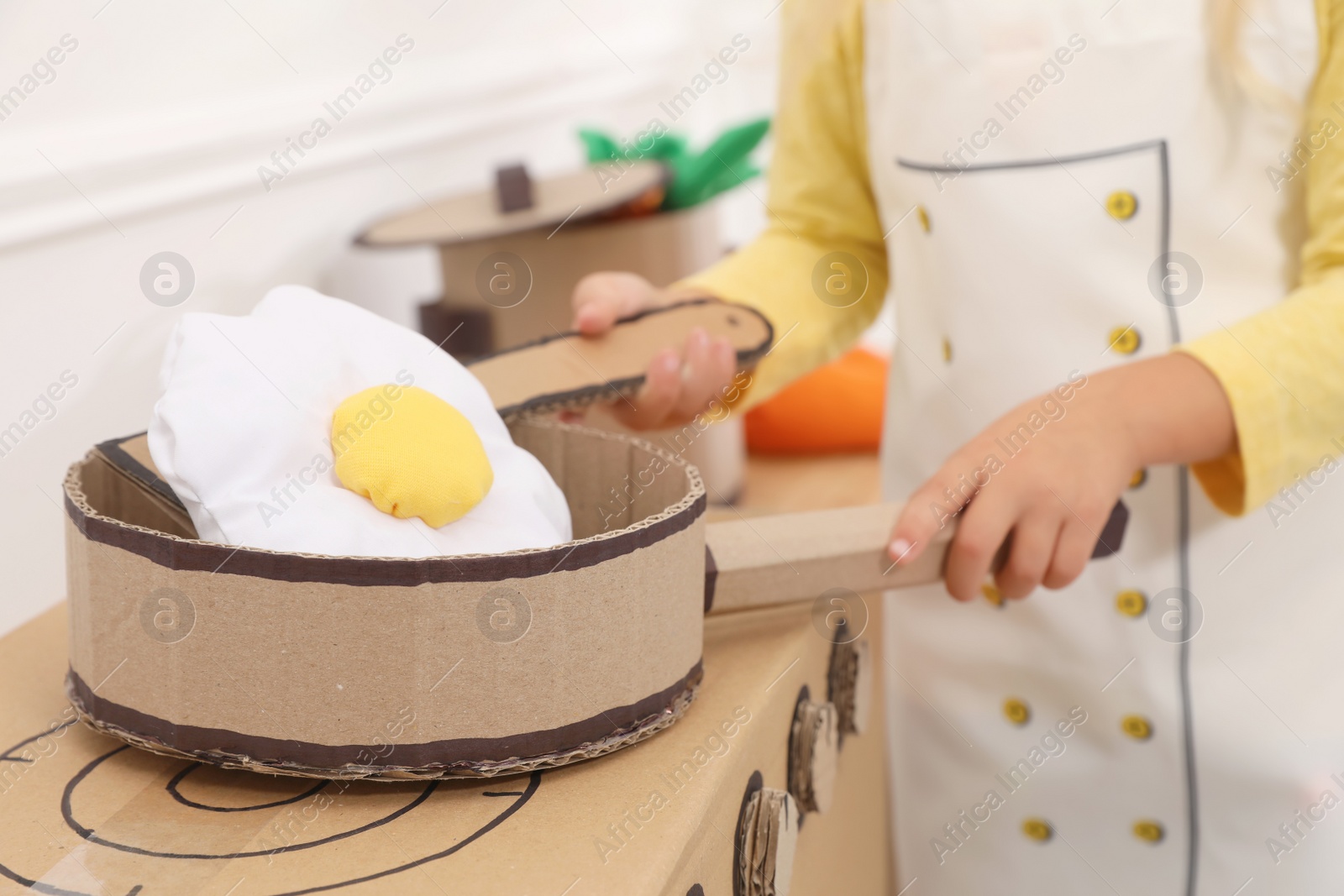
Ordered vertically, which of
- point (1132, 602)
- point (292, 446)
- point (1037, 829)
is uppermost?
→ point (292, 446)

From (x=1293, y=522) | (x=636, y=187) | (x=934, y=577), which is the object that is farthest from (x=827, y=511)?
(x=636, y=187)

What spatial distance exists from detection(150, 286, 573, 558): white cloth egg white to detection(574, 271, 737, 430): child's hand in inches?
5.0

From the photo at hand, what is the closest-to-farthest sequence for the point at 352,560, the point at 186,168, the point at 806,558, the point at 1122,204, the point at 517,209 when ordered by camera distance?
the point at 352,560 < the point at 806,558 < the point at 1122,204 < the point at 186,168 < the point at 517,209

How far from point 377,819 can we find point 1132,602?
441mm

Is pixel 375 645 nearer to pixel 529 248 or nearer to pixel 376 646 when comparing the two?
pixel 376 646

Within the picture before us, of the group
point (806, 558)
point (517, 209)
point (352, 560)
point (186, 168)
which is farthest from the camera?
point (517, 209)

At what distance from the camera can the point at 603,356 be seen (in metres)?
0.54

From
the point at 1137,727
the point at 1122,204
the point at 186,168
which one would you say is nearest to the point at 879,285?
the point at 1122,204

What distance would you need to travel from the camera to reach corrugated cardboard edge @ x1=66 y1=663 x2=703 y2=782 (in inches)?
13.6

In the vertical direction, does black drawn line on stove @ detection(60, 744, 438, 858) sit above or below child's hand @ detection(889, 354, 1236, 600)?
below

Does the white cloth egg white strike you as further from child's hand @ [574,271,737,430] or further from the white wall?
the white wall

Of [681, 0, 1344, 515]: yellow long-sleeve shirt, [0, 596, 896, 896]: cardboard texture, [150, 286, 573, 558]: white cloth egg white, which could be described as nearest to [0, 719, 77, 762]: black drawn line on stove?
[0, 596, 896, 896]: cardboard texture

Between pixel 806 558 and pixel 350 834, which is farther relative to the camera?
pixel 806 558

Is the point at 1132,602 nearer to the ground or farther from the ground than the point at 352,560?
nearer to the ground
